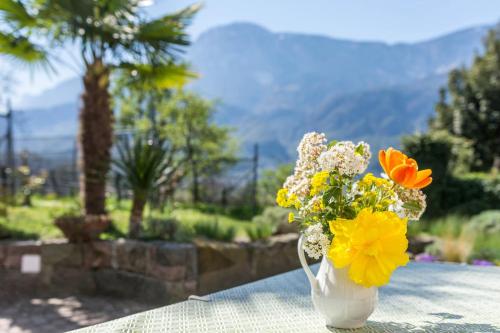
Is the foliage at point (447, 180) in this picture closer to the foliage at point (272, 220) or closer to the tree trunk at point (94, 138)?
the foliage at point (272, 220)

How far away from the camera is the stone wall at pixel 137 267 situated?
168 inches

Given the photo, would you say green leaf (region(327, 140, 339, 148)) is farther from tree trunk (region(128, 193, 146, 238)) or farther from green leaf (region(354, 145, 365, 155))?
tree trunk (region(128, 193, 146, 238))

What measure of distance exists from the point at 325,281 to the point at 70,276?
394cm

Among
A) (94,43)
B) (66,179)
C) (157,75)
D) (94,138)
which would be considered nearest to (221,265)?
(94,138)

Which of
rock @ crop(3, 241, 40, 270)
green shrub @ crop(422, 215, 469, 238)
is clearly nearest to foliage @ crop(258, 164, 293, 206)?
green shrub @ crop(422, 215, 469, 238)

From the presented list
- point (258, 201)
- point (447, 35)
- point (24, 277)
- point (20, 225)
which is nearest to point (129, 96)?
point (258, 201)

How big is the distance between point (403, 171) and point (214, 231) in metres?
3.97

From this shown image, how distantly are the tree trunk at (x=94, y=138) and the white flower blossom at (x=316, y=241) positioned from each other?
406 cm

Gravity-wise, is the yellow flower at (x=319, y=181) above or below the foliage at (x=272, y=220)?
above

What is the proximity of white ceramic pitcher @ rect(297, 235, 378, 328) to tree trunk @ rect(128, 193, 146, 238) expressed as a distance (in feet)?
12.0

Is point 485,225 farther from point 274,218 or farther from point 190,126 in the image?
point 190,126

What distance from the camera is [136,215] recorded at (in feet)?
15.3

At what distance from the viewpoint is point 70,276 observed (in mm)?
4516

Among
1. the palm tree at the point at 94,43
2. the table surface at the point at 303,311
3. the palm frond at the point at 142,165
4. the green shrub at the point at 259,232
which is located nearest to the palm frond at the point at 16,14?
the palm tree at the point at 94,43
